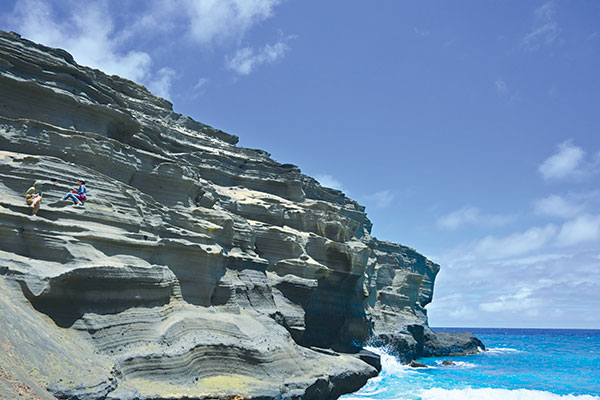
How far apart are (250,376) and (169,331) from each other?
13.4 feet

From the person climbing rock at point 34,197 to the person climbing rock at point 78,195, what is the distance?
95cm

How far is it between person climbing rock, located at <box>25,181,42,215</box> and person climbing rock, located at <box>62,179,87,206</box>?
0.95m

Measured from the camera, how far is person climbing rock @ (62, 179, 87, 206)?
1801cm

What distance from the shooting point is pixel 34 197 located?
16.9 m

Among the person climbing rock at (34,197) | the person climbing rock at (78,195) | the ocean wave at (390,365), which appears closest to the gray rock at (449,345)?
the ocean wave at (390,365)

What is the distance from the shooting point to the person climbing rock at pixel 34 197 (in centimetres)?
1672

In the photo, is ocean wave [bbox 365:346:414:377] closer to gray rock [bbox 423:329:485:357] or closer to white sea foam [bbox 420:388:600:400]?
white sea foam [bbox 420:388:600:400]

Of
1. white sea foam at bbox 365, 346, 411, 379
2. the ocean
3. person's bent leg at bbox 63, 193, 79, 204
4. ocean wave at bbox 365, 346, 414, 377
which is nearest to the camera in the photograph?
person's bent leg at bbox 63, 193, 79, 204

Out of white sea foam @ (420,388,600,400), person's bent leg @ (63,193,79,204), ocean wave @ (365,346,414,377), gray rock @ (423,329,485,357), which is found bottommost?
white sea foam @ (420,388,600,400)

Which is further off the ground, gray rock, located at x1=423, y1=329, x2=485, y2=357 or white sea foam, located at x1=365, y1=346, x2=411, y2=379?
gray rock, located at x1=423, y1=329, x2=485, y2=357

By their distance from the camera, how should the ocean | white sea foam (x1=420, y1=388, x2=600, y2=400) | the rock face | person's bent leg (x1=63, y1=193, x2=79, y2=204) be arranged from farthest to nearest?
the ocean
white sea foam (x1=420, y1=388, x2=600, y2=400)
person's bent leg (x1=63, y1=193, x2=79, y2=204)
the rock face

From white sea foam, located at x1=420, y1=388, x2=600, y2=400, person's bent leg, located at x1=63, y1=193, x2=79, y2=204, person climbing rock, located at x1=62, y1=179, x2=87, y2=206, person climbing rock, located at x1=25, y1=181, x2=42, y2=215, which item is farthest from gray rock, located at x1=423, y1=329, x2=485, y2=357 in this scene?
person climbing rock, located at x1=25, y1=181, x2=42, y2=215

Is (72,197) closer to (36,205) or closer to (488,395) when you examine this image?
(36,205)

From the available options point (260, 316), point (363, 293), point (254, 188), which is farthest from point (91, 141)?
point (363, 293)
